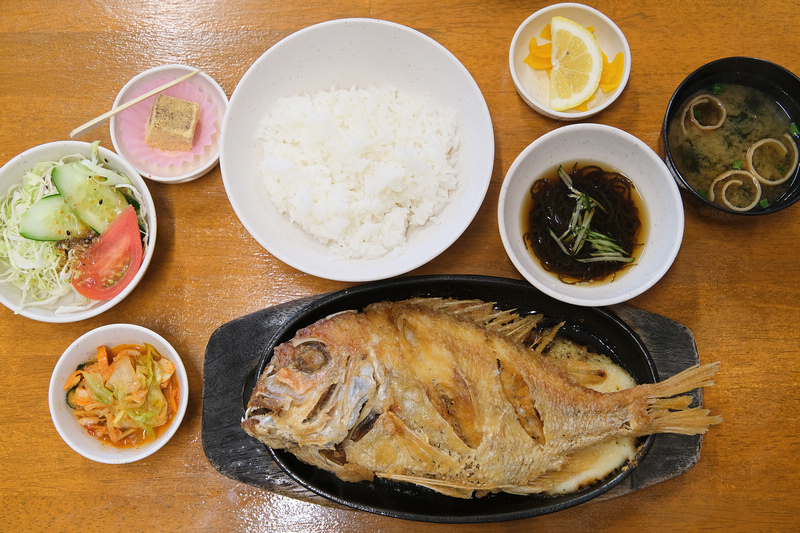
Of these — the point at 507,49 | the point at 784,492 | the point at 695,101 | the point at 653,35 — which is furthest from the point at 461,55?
the point at 784,492

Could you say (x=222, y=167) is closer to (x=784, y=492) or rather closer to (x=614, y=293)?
(x=614, y=293)

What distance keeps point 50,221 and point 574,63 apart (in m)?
2.32

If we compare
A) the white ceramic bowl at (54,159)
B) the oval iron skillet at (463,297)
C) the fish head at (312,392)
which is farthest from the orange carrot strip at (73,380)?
the fish head at (312,392)

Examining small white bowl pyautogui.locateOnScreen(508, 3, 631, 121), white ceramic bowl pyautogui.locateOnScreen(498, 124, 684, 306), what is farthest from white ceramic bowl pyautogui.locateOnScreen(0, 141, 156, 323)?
small white bowl pyautogui.locateOnScreen(508, 3, 631, 121)

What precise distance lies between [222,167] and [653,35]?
2007mm

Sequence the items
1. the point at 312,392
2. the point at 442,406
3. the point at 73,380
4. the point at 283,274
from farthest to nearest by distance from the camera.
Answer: the point at 283,274
the point at 73,380
the point at 442,406
the point at 312,392

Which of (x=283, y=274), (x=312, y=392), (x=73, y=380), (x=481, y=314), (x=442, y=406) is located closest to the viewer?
(x=312, y=392)

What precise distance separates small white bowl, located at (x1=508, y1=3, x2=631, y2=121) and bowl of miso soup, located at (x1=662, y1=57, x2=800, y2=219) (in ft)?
1.02

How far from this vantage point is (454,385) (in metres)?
1.93

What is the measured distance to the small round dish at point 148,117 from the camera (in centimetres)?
235

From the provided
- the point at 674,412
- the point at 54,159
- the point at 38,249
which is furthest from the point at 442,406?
the point at 54,159

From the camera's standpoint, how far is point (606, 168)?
7.43 feet

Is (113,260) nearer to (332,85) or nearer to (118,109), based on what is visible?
(118,109)

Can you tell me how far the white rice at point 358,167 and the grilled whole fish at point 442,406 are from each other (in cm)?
34
